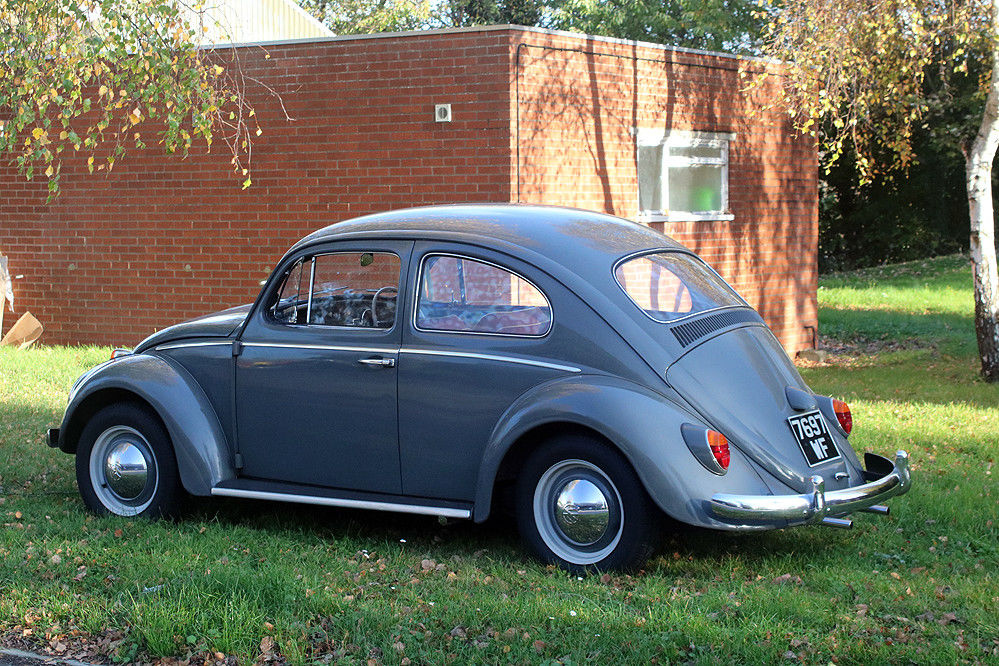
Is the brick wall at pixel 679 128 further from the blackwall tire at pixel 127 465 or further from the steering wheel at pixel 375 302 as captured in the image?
the blackwall tire at pixel 127 465

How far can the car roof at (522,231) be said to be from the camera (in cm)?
584

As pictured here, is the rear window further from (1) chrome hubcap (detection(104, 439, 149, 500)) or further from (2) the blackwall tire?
(1) chrome hubcap (detection(104, 439, 149, 500))

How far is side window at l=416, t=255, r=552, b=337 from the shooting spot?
5738mm

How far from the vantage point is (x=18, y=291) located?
15109mm

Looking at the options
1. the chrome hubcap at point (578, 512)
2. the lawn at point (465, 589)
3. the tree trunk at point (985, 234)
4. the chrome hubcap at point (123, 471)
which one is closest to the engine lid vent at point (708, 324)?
the chrome hubcap at point (578, 512)

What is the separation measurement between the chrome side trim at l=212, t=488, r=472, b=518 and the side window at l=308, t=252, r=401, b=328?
0.94m

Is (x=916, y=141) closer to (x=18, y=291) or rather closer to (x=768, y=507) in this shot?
(x=18, y=291)

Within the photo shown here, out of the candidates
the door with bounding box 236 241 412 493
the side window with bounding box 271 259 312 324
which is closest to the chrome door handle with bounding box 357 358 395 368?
the door with bounding box 236 241 412 493

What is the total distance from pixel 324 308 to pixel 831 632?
3.20 meters

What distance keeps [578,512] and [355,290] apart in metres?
1.81

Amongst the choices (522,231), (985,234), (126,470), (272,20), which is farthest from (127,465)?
(272,20)

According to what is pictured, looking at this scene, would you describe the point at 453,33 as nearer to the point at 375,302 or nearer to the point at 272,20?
the point at 375,302

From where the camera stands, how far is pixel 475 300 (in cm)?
589

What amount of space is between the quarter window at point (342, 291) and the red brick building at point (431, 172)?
5.95m
